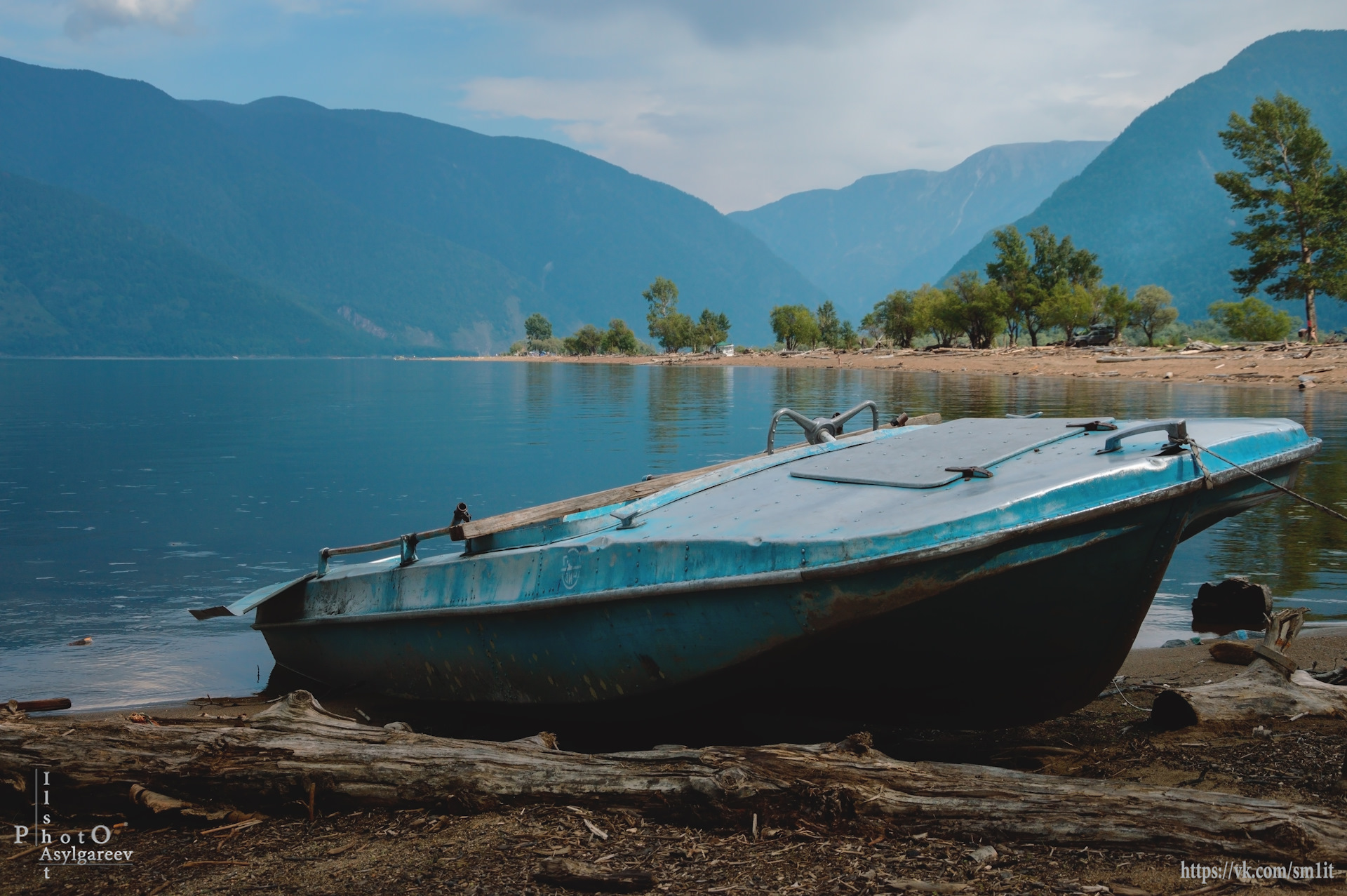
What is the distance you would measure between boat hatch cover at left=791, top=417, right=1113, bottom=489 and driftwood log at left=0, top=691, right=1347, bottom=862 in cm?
147

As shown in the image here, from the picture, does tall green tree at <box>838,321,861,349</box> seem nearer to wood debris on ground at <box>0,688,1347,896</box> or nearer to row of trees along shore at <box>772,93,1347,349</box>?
row of trees along shore at <box>772,93,1347,349</box>

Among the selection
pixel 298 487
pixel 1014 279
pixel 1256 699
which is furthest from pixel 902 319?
pixel 1256 699

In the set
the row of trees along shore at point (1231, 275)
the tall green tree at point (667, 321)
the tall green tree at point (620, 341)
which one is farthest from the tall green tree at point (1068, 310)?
the tall green tree at point (620, 341)

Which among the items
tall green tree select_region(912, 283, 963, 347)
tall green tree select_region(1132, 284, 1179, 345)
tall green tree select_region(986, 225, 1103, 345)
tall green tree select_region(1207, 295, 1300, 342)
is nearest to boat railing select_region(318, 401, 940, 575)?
tall green tree select_region(986, 225, 1103, 345)

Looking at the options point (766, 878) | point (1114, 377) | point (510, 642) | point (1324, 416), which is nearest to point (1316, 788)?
point (766, 878)

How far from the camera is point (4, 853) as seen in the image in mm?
3939

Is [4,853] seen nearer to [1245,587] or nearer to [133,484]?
[1245,587]

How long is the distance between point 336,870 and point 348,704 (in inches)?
132

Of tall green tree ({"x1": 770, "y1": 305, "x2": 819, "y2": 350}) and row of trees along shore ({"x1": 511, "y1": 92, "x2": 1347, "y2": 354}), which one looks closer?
row of trees along shore ({"x1": 511, "y1": 92, "x2": 1347, "y2": 354})

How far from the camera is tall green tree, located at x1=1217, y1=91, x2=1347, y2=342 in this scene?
55.6 m

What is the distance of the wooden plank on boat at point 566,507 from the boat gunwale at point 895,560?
0.53m

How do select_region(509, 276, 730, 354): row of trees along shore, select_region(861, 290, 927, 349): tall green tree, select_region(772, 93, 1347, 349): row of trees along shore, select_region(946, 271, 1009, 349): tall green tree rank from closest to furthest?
select_region(772, 93, 1347, 349): row of trees along shore
select_region(946, 271, 1009, 349): tall green tree
select_region(861, 290, 927, 349): tall green tree
select_region(509, 276, 730, 354): row of trees along shore

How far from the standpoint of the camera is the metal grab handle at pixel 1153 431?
166 inches

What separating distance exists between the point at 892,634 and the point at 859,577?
1.46 ft
